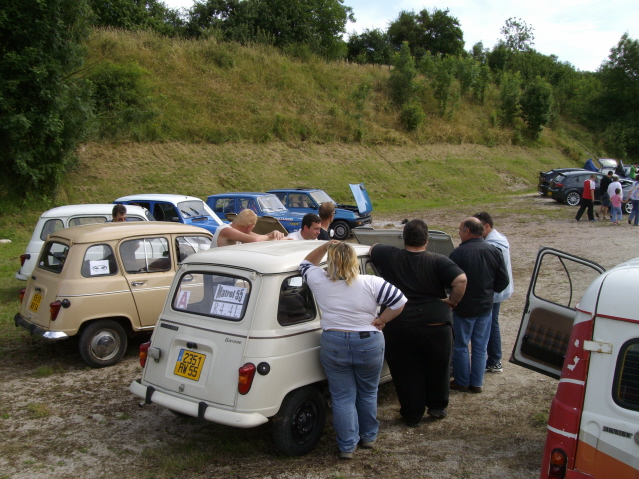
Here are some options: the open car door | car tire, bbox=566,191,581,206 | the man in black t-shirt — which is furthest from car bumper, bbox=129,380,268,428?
car tire, bbox=566,191,581,206

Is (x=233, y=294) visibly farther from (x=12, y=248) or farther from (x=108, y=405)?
(x=12, y=248)

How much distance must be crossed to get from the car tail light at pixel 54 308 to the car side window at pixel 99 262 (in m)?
0.45

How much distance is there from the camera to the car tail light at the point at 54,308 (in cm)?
637

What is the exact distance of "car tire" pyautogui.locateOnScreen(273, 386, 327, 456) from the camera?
14.1 feet

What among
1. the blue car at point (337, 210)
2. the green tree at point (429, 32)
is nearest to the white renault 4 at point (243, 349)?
the blue car at point (337, 210)

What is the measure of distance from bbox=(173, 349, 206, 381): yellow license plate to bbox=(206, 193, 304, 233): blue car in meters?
10.9

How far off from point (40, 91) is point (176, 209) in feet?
28.0

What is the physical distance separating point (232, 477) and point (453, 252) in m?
3.03

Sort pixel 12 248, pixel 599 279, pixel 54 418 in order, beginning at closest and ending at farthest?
1. pixel 599 279
2. pixel 54 418
3. pixel 12 248

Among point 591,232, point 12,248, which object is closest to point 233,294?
point 12,248

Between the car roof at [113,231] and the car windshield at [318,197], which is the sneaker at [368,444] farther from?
the car windshield at [318,197]

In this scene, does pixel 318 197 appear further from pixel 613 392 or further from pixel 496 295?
pixel 613 392

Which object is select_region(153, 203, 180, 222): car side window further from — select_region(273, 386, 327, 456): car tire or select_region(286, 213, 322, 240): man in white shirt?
select_region(273, 386, 327, 456): car tire

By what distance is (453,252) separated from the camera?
18.4 feet
